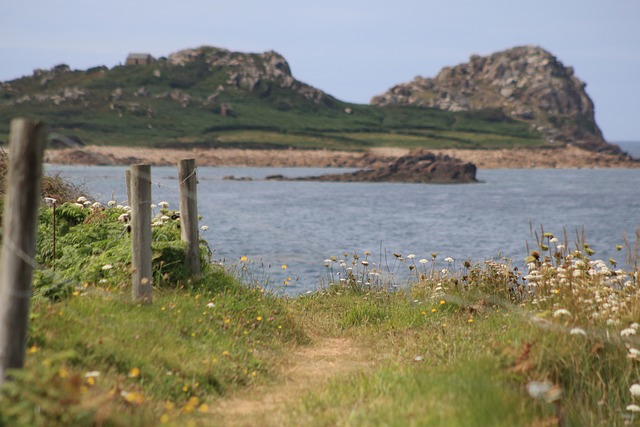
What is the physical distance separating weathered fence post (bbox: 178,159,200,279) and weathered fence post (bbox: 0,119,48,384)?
5577 millimetres

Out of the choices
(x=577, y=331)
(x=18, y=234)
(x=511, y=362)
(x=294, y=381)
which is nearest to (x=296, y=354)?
(x=294, y=381)

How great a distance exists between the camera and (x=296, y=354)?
10.9 meters

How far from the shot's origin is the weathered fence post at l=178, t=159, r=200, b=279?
11.7m

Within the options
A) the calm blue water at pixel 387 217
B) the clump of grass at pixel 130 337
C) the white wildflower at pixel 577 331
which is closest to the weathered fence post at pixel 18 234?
the clump of grass at pixel 130 337

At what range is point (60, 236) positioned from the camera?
14008 mm

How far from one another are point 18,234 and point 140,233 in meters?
4.33

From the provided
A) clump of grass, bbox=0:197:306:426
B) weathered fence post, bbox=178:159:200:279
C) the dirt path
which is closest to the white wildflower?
the dirt path

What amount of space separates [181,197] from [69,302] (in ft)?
9.66

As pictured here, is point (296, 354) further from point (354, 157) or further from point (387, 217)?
point (354, 157)

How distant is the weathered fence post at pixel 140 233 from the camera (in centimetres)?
1023

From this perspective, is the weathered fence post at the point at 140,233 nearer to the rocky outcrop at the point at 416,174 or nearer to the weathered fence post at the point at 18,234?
the weathered fence post at the point at 18,234

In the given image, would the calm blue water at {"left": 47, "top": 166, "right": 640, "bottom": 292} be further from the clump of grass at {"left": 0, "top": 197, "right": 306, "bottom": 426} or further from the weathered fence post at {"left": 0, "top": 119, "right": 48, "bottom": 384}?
the weathered fence post at {"left": 0, "top": 119, "right": 48, "bottom": 384}

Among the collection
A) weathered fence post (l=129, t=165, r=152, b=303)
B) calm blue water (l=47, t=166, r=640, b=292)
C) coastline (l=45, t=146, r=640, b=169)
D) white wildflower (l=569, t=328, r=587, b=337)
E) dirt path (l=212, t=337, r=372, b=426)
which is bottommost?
calm blue water (l=47, t=166, r=640, b=292)

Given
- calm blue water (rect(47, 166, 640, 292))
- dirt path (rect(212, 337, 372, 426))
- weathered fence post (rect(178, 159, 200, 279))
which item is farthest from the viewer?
calm blue water (rect(47, 166, 640, 292))
